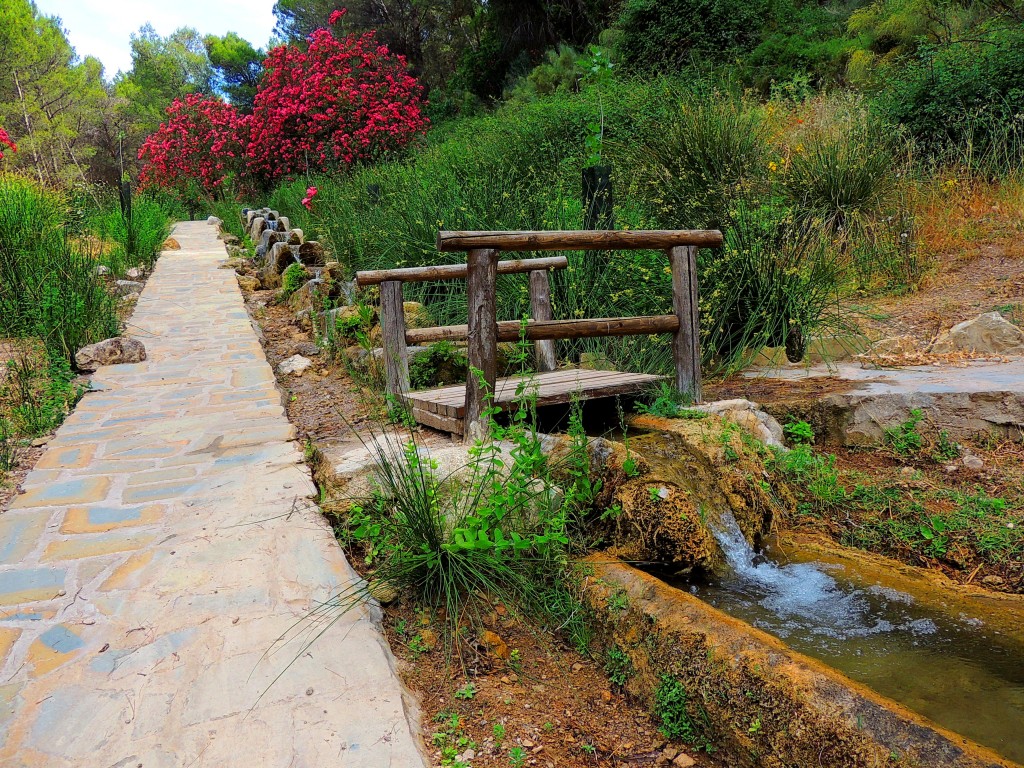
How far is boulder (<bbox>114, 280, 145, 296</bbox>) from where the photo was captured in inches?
343

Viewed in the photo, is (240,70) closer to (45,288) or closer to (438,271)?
(45,288)

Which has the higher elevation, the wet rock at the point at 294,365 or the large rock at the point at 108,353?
the large rock at the point at 108,353

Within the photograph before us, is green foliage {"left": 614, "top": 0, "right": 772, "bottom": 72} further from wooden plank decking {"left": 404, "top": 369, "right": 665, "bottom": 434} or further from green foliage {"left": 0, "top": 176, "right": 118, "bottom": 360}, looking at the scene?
wooden plank decking {"left": 404, "top": 369, "right": 665, "bottom": 434}

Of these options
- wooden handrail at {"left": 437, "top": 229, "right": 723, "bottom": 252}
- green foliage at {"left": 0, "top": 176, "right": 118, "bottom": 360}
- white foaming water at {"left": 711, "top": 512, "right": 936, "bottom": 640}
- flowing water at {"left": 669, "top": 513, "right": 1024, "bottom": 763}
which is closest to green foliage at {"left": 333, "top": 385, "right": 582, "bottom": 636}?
flowing water at {"left": 669, "top": 513, "right": 1024, "bottom": 763}

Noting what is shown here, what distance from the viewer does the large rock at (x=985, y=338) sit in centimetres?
506

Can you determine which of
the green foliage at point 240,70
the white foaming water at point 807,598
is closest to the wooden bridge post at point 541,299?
the white foaming water at point 807,598

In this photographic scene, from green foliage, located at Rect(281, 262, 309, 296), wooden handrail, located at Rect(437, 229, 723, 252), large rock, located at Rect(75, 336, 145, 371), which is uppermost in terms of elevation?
wooden handrail, located at Rect(437, 229, 723, 252)

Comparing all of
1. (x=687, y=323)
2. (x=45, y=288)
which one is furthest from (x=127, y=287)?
(x=687, y=323)

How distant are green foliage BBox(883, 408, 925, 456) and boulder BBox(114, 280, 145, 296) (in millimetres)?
7958

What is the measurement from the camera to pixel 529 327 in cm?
344

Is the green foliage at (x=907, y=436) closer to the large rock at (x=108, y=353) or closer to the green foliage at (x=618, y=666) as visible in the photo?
the green foliage at (x=618, y=666)

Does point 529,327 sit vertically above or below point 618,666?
above

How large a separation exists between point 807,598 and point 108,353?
5590mm

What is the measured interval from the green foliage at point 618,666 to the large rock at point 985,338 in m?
3.92
